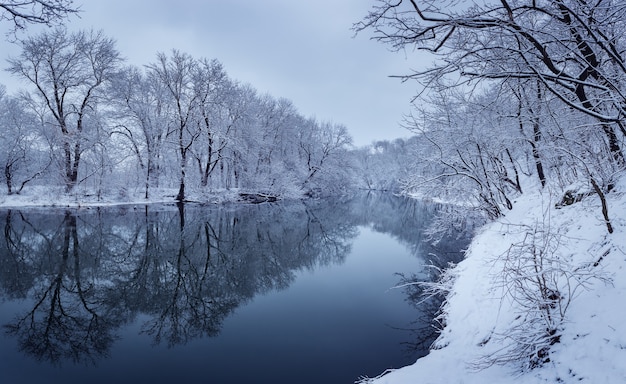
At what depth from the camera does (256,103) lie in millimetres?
40844

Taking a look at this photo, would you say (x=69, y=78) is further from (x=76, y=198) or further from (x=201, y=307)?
(x=201, y=307)

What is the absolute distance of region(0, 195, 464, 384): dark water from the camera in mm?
5355

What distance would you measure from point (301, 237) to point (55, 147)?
25697mm

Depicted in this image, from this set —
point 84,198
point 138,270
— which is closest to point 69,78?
point 84,198

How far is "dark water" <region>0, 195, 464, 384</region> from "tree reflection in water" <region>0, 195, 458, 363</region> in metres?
0.04

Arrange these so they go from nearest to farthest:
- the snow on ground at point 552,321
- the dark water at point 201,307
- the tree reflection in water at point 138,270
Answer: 1. the snow on ground at point 552,321
2. the dark water at point 201,307
3. the tree reflection in water at point 138,270

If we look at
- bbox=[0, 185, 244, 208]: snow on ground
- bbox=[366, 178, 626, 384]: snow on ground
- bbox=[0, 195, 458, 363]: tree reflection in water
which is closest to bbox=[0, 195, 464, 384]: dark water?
bbox=[0, 195, 458, 363]: tree reflection in water

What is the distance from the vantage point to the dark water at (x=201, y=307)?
5.36 metres

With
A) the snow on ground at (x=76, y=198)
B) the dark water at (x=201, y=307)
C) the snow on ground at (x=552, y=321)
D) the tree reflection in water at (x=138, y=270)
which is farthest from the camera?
the snow on ground at (x=76, y=198)

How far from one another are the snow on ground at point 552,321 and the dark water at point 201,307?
1158mm

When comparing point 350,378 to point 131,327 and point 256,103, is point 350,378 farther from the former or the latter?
point 256,103

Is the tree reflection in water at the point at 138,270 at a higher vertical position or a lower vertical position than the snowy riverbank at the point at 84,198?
lower

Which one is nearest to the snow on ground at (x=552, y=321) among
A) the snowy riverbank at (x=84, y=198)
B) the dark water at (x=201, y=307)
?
the dark water at (x=201, y=307)

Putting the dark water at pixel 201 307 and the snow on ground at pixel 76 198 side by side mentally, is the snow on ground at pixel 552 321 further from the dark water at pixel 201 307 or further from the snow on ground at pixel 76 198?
the snow on ground at pixel 76 198
